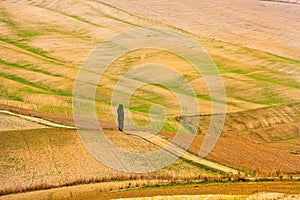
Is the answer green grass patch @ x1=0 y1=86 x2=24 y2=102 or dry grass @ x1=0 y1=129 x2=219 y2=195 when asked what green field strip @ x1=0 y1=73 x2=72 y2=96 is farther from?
dry grass @ x1=0 y1=129 x2=219 y2=195

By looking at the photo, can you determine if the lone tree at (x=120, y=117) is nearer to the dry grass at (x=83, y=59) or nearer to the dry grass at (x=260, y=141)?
the dry grass at (x=83, y=59)

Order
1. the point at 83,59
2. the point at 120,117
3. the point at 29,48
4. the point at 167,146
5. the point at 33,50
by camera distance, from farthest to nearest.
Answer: the point at 29,48, the point at 33,50, the point at 83,59, the point at 120,117, the point at 167,146

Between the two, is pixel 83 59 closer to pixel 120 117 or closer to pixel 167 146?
pixel 120 117

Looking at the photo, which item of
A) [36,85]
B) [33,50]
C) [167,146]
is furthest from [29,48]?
[167,146]

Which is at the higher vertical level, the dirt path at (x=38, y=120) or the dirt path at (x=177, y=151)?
the dirt path at (x=177, y=151)

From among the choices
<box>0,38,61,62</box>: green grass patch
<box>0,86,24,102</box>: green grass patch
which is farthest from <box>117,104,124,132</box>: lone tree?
<box>0,38,61,62</box>: green grass patch

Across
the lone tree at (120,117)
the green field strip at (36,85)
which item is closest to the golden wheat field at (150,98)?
the green field strip at (36,85)

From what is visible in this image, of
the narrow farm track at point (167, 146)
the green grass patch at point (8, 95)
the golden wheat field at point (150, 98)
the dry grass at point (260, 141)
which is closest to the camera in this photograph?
the golden wheat field at point (150, 98)

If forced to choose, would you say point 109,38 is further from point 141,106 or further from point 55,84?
point 141,106

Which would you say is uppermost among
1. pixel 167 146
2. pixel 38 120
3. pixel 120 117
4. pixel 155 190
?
pixel 155 190

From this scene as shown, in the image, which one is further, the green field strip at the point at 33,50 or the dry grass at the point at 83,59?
the green field strip at the point at 33,50

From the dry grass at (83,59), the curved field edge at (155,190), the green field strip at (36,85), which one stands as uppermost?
the curved field edge at (155,190)
